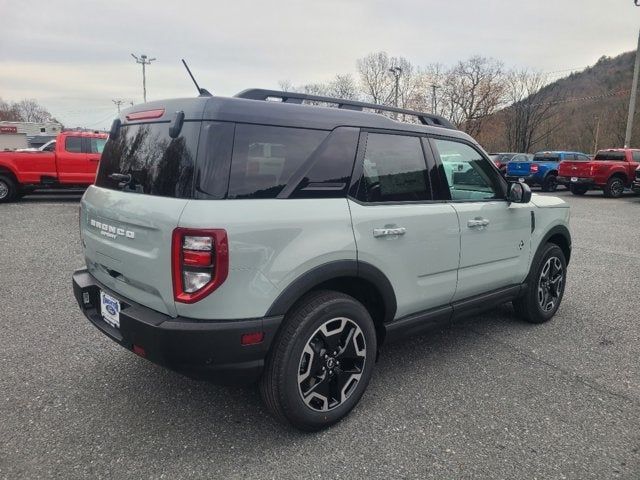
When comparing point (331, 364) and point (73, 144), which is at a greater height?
point (73, 144)

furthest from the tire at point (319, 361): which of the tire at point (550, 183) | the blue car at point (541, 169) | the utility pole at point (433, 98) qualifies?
the utility pole at point (433, 98)

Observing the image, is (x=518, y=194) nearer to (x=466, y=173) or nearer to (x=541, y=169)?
(x=466, y=173)

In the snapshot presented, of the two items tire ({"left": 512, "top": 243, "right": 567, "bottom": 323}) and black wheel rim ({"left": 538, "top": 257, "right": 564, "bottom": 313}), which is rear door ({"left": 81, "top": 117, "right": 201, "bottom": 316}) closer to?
tire ({"left": 512, "top": 243, "right": 567, "bottom": 323})

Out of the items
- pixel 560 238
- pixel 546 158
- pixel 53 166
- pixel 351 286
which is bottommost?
pixel 351 286

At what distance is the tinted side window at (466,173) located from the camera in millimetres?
3416

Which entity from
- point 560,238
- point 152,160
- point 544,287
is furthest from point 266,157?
point 560,238

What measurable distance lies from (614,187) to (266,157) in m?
18.5

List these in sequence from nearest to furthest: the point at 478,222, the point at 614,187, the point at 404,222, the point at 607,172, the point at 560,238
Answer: the point at 404,222 < the point at 478,222 < the point at 560,238 < the point at 607,172 < the point at 614,187

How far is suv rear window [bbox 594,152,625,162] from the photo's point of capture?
55.9 feet

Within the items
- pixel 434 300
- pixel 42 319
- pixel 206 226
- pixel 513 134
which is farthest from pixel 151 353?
pixel 513 134

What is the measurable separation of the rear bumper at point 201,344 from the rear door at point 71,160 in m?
11.8

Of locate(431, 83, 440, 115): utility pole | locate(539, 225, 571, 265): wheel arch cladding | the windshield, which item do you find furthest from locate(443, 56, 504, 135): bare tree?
locate(539, 225, 571, 265): wheel arch cladding

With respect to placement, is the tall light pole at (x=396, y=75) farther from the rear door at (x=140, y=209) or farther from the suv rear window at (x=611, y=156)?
the rear door at (x=140, y=209)

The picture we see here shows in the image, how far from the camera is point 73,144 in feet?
41.4
